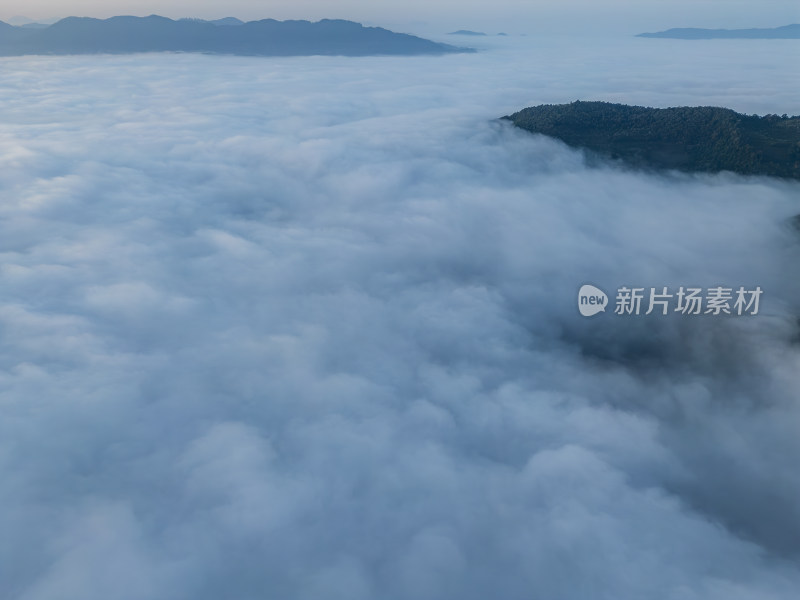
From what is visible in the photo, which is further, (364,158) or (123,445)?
(364,158)

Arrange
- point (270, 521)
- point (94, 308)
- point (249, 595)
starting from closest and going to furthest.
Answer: point (249, 595) < point (270, 521) < point (94, 308)

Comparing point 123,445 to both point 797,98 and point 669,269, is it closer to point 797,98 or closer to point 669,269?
point 669,269

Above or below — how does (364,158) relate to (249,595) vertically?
above

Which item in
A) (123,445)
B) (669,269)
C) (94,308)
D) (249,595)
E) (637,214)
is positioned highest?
(637,214)

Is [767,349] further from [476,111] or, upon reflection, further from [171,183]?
[476,111]

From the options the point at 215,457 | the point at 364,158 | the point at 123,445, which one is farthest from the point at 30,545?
the point at 364,158

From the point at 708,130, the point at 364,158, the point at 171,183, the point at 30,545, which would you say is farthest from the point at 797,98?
the point at 30,545

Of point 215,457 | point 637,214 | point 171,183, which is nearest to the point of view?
point 215,457
